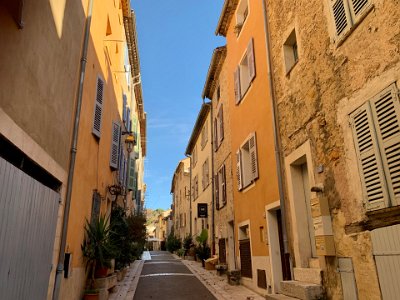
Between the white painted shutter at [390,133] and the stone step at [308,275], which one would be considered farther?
the stone step at [308,275]

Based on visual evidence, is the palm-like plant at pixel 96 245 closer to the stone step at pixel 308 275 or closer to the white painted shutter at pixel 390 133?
the stone step at pixel 308 275

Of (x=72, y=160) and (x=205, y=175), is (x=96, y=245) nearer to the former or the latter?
(x=72, y=160)

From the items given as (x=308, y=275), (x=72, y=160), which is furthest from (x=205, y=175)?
(x=308, y=275)

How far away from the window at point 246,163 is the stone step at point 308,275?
344 cm

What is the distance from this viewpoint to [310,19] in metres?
6.12

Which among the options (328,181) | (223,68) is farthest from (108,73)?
(328,181)

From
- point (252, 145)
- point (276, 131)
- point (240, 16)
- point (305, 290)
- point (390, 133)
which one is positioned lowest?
point (305, 290)

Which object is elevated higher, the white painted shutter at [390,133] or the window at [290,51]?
the window at [290,51]

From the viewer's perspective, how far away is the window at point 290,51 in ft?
23.6

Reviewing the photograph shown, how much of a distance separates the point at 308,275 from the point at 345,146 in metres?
2.36

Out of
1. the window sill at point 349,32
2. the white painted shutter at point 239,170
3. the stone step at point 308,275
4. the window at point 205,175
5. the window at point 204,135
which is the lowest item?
the stone step at point 308,275

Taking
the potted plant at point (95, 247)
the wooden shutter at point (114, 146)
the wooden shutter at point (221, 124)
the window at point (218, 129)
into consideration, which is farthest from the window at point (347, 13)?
the window at point (218, 129)

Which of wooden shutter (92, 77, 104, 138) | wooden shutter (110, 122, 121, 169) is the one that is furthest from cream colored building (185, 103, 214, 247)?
wooden shutter (92, 77, 104, 138)

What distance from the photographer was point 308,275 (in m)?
5.66
